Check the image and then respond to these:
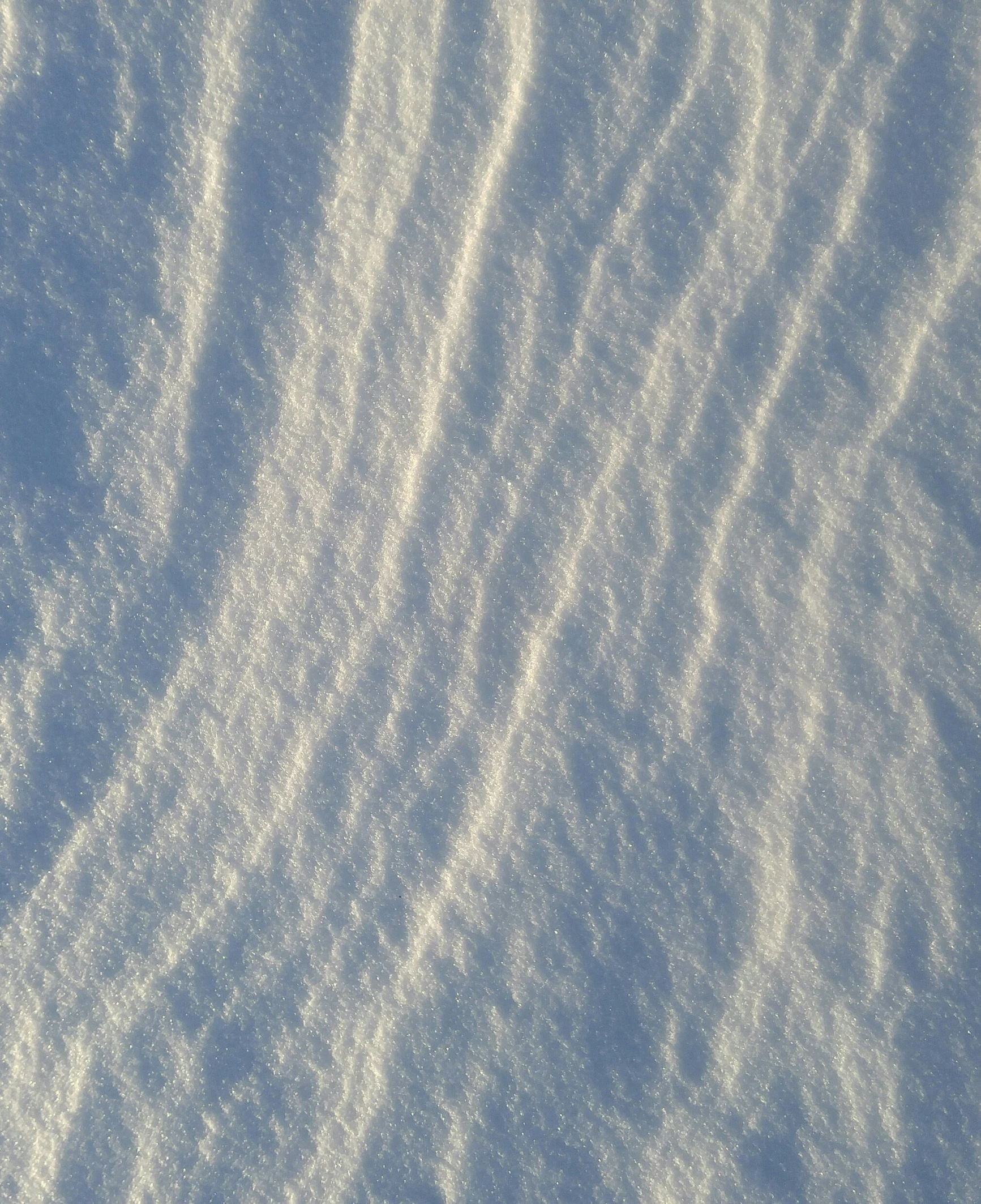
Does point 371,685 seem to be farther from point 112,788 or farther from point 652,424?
point 652,424

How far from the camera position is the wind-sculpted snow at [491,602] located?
1.12 m

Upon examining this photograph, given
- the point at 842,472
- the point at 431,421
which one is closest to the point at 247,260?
the point at 431,421

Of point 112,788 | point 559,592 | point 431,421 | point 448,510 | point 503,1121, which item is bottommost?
point 503,1121

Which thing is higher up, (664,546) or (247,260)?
(247,260)

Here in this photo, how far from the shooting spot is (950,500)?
3.68ft

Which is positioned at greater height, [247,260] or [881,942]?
[247,260]

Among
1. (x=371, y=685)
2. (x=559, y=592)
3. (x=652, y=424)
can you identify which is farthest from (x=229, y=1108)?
(x=652, y=424)

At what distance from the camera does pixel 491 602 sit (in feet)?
3.84

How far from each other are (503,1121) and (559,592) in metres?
0.70

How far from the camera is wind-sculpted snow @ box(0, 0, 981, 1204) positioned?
112cm

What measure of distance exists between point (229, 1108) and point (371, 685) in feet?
1.93

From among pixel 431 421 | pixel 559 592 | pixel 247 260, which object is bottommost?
pixel 559 592

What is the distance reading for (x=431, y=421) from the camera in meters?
1.19

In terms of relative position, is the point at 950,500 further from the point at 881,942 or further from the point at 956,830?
the point at 881,942
